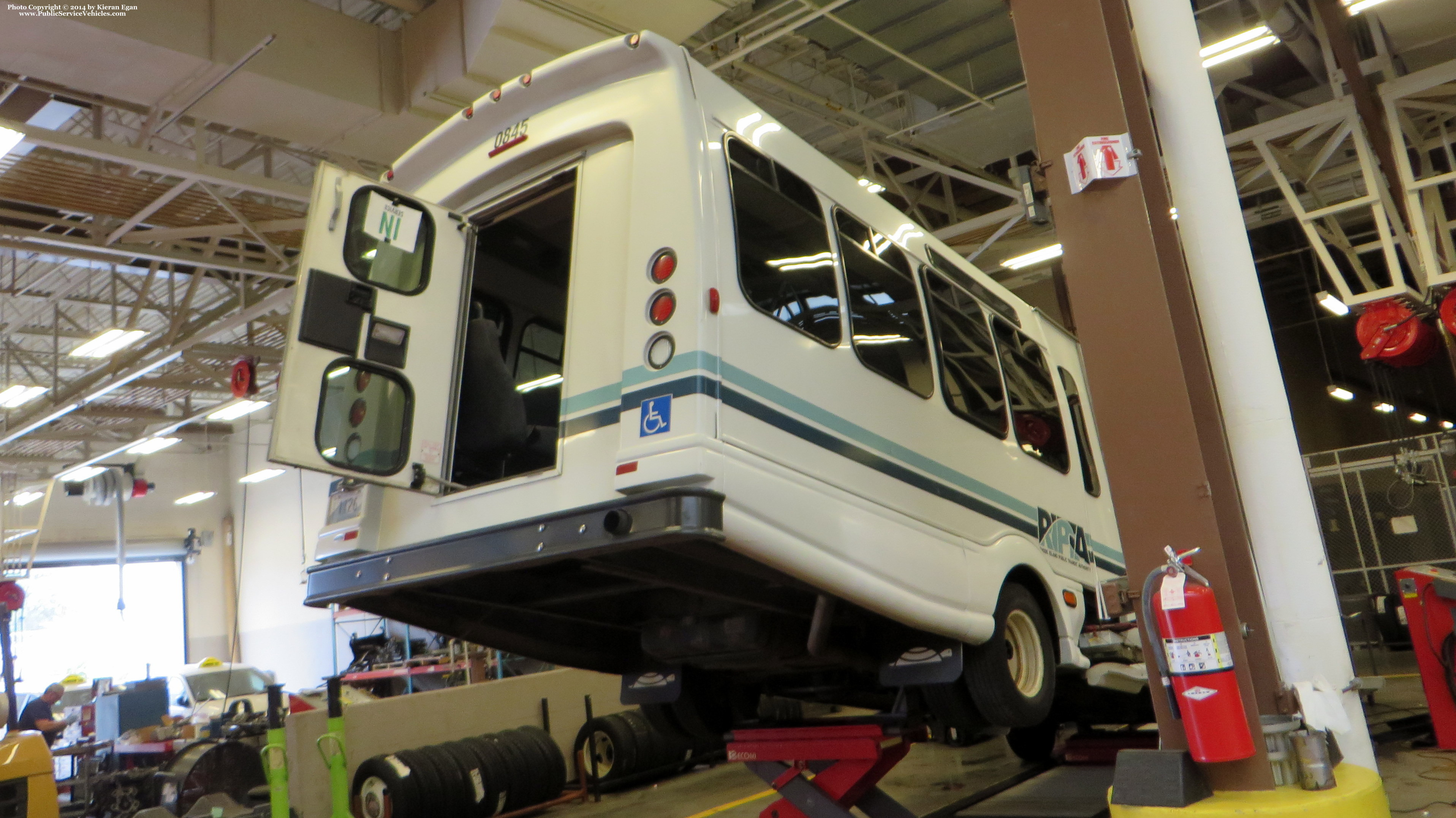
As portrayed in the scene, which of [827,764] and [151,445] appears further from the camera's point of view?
[151,445]

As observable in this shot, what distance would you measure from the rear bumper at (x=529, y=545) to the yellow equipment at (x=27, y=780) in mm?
3228

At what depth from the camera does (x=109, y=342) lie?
13867 mm

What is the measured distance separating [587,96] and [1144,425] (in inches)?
89.1

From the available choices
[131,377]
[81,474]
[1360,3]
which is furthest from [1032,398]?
[81,474]

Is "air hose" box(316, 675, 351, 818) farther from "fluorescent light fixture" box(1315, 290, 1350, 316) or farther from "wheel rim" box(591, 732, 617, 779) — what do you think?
"fluorescent light fixture" box(1315, 290, 1350, 316)

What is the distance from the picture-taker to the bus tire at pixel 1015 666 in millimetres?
4465

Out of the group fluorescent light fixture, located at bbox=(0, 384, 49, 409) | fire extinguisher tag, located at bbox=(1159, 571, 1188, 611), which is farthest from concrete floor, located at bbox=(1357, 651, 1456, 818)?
fluorescent light fixture, located at bbox=(0, 384, 49, 409)

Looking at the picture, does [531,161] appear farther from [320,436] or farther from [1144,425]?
[1144,425]

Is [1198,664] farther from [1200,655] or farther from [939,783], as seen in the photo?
[939,783]

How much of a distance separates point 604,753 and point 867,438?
5.57 meters

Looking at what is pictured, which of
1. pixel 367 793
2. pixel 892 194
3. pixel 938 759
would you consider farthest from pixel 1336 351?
pixel 367 793

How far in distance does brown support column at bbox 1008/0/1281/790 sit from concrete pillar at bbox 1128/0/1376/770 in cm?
7

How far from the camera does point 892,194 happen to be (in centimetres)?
1309

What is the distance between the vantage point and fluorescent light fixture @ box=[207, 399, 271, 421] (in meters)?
18.0
